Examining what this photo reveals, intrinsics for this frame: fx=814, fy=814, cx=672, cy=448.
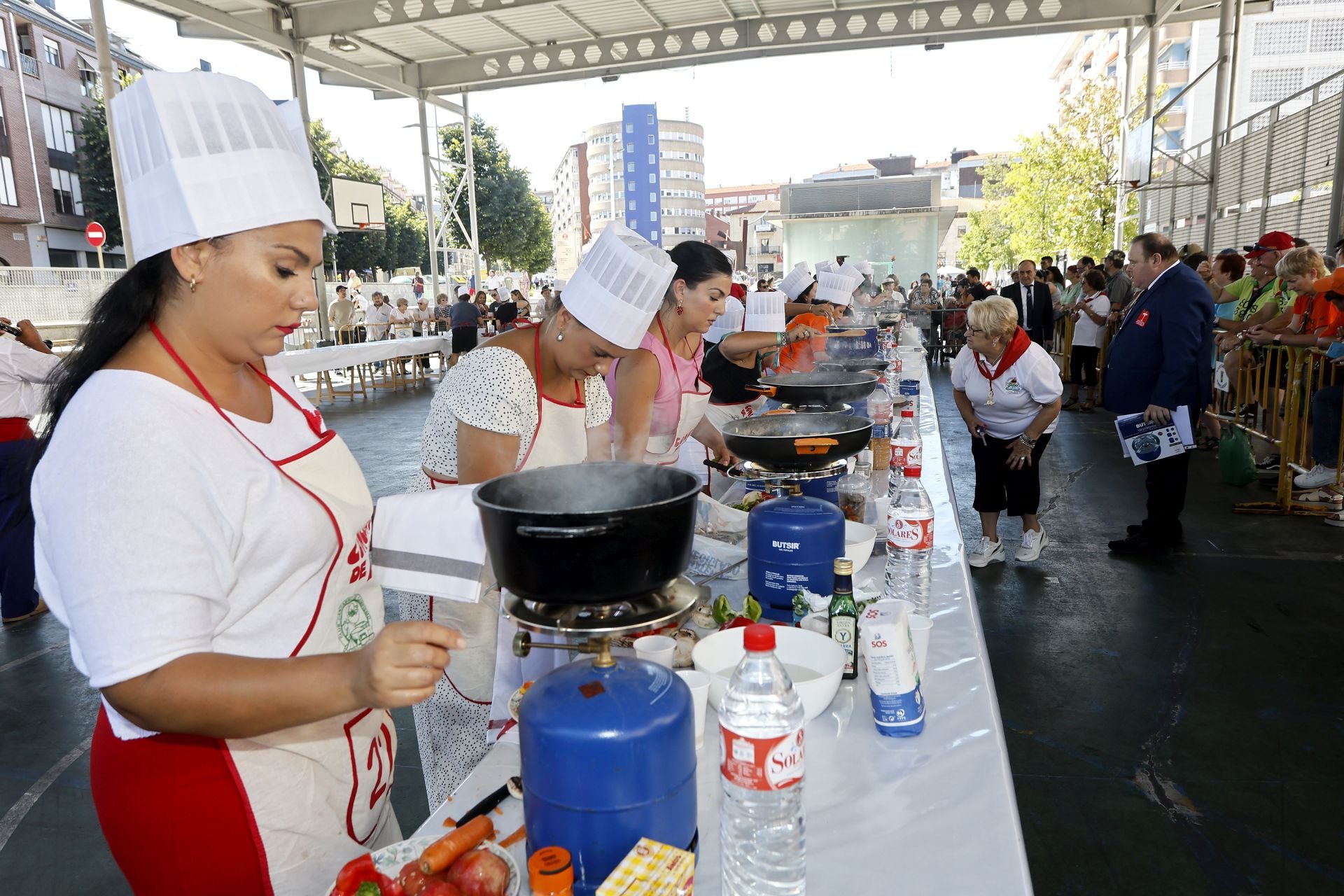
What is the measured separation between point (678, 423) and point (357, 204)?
1656 centimetres

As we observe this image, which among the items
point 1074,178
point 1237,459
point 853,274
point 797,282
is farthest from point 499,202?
point 1237,459

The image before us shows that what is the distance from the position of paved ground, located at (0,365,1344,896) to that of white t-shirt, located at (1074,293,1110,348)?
5.06m

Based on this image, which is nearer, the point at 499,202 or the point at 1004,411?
the point at 1004,411

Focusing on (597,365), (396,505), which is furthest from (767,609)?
(396,505)

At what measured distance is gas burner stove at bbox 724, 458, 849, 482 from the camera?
7.20 ft

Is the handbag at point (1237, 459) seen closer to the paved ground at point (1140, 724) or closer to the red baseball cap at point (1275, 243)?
the paved ground at point (1140, 724)

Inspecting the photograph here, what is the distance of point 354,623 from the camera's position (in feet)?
4.56

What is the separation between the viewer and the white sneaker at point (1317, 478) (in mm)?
5953

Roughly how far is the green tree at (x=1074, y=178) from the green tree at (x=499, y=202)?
18.4m

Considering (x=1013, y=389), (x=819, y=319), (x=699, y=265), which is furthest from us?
(x=819, y=319)

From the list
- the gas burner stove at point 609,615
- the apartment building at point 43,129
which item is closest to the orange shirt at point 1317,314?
the gas burner stove at point 609,615

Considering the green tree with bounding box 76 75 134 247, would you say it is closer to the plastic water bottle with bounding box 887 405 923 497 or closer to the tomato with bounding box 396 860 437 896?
the plastic water bottle with bounding box 887 405 923 497

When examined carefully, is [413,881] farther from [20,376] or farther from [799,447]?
[20,376]

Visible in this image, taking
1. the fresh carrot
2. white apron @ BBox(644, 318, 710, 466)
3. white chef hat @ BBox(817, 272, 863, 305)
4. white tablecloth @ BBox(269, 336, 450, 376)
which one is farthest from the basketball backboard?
the fresh carrot
